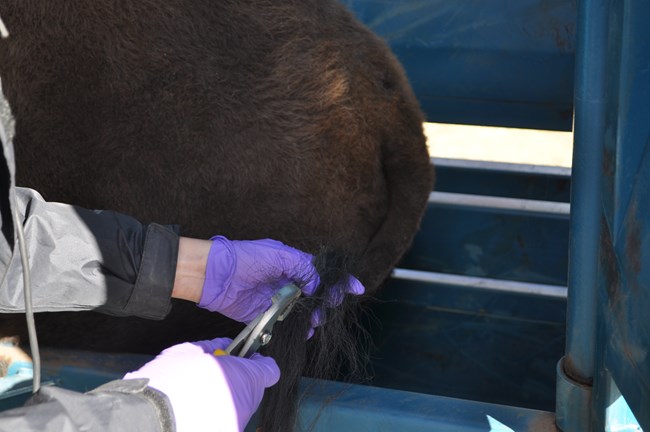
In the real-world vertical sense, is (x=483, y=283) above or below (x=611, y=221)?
below

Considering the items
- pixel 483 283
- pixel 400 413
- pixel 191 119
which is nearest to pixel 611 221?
pixel 400 413

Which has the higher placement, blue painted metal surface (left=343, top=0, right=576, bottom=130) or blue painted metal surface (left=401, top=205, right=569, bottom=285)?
blue painted metal surface (left=343, top=0, right=576, bottom=130)

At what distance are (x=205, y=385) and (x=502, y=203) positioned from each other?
3.64 ft

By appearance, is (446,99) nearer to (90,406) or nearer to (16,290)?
(16,290)

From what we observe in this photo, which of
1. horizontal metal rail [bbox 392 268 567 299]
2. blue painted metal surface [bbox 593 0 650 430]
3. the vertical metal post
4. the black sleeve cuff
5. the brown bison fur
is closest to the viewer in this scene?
blue painted metal surface [bbox 593 0 650 430]

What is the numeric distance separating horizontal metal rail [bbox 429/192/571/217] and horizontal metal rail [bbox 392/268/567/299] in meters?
0.18

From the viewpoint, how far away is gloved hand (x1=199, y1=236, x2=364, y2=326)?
1224 mm

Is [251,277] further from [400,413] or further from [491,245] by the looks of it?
[491,245]

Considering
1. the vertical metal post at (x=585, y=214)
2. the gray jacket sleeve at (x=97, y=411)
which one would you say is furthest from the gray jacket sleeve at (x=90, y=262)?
the vertical metal post at (x=585, y=214)

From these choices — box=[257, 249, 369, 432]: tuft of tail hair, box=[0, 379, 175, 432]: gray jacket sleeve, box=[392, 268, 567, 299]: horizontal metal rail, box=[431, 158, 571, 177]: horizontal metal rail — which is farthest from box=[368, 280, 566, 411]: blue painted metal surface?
box=[0, 379, 175, 432]: gray jacket sleeve

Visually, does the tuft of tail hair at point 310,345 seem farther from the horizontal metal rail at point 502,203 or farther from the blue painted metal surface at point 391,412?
the horizontal metal rail at point 502,203

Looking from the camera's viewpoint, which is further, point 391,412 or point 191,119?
point 191,119

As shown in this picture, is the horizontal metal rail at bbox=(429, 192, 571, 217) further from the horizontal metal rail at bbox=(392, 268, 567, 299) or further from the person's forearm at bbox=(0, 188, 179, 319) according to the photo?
the person's forearm at bbox=(0, 188, 179, 319)

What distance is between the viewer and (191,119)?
1372 millimetres
